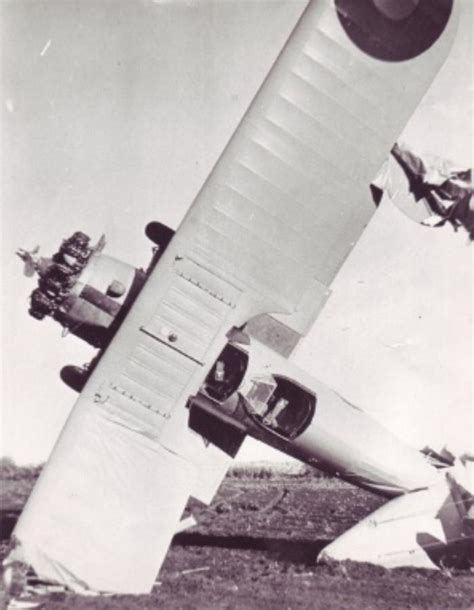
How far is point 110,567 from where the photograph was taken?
18.2ft

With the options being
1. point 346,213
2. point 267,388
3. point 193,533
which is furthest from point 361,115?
point 193,533

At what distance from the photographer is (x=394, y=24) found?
18.5ft

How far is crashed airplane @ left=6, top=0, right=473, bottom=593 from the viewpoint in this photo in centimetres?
562

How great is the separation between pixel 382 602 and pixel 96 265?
430cm

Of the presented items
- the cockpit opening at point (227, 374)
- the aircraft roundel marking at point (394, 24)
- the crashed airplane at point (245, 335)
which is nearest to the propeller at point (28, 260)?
the crashed airplane at point (245, 335)

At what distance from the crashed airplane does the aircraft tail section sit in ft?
0.05

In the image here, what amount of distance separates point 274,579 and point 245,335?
99.8 inches

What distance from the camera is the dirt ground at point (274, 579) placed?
→ 17.1ft

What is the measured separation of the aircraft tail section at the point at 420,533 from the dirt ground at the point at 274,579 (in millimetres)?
140

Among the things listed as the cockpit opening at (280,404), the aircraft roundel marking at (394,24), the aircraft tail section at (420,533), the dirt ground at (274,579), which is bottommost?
the dirt ground at (274,579)

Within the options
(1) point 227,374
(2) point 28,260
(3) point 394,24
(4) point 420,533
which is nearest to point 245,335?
(1) point 227,374

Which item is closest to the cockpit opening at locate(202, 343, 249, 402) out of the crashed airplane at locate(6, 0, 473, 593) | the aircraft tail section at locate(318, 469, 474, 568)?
the crashed airplane at locate(6, 0, 473, 593)

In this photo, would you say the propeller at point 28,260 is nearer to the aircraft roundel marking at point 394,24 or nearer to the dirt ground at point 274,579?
the dirt ground at point 274,579

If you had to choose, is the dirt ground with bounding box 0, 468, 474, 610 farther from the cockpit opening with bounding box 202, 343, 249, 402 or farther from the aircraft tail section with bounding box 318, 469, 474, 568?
the cockpit opening with bounding box 202, 343, 249, 402
